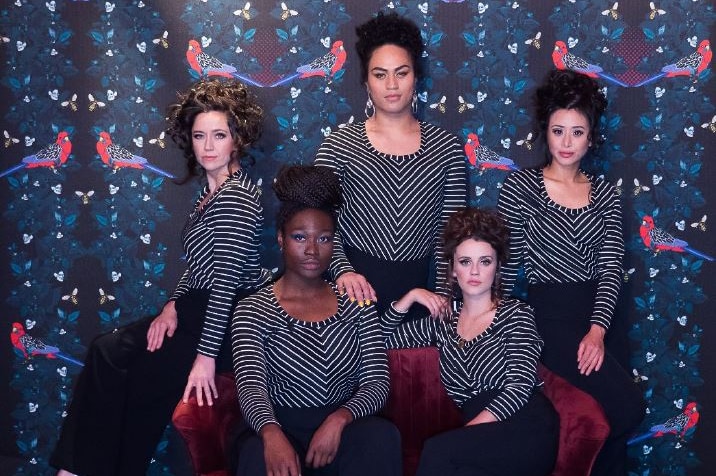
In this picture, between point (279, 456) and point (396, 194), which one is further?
point (396, 194)

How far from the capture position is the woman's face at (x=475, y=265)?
3.31 meters

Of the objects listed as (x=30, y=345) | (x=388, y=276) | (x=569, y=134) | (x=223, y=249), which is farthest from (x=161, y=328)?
(x=569, y=134)

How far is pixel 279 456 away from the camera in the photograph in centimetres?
282

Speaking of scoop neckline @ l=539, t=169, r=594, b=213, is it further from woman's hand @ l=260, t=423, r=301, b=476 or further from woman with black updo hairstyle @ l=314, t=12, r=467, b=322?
woman's hand @ l=260, t=423, r=301, b=476

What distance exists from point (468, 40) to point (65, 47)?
1735mm

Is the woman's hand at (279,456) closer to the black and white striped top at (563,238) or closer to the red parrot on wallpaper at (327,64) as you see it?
the black and white striped top at (563,238)

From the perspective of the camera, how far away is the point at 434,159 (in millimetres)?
3746

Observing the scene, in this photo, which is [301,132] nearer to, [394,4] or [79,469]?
[394,4]

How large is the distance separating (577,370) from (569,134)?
0.88 m

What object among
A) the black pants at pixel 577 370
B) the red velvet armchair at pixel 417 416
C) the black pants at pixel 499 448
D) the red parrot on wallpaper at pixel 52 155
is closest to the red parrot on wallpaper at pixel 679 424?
the black pants at pixel 577 370

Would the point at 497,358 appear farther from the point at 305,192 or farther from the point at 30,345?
the point at 30,345

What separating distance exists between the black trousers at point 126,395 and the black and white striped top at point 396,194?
66 cm

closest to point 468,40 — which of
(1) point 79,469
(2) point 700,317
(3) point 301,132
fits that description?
(3) point 301,132

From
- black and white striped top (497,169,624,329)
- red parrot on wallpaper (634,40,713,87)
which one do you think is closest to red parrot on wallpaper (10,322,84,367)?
black and white striped top (497,169,624,329)
